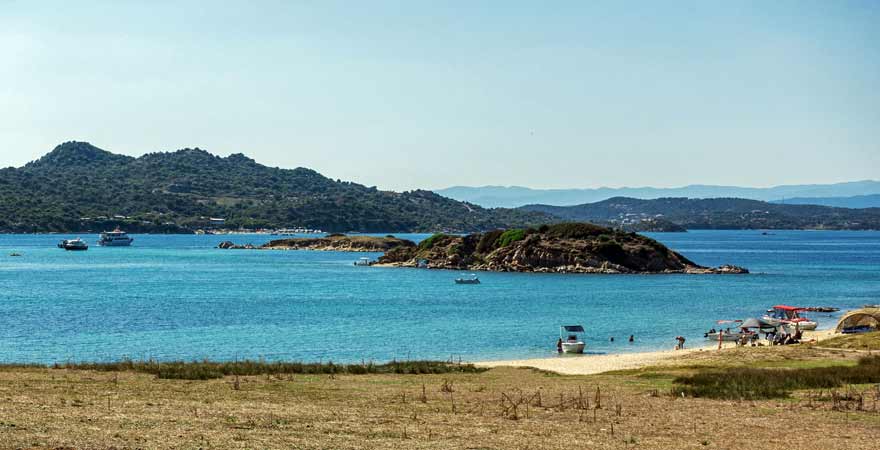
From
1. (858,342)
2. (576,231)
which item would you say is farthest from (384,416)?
(576,231)

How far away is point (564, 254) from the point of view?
144m

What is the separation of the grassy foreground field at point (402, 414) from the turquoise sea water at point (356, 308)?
17.3m

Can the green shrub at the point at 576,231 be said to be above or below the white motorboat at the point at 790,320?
above

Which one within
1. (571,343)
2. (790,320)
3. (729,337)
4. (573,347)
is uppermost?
(790,320)

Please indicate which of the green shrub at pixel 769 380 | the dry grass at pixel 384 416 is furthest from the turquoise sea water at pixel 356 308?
the green shrub at pixel 769 380

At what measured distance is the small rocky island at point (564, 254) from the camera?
142 m

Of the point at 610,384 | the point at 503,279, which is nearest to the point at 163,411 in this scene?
the point at 610,384

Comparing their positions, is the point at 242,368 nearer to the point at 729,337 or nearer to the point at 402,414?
the point at 402,414

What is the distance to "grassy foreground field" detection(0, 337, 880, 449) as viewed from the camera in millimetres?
21789

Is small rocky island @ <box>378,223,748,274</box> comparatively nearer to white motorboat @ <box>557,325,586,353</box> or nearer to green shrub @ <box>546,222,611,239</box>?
green shrub @ <box>546,222,611,239</box>

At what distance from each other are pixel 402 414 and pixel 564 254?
11940 centimetres

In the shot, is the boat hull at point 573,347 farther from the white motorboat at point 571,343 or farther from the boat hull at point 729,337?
the boat hull at point 729,337

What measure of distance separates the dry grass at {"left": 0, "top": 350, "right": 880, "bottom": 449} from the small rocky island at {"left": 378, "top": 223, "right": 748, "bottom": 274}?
10894cm

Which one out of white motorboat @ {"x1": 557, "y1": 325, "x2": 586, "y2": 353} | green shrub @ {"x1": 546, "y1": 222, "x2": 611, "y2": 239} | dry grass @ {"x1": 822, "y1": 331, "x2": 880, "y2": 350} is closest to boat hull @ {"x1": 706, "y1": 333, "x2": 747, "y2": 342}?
dry grass @ {"x1": 822, "y1": 331, "x2": 880, "y2": 350}
